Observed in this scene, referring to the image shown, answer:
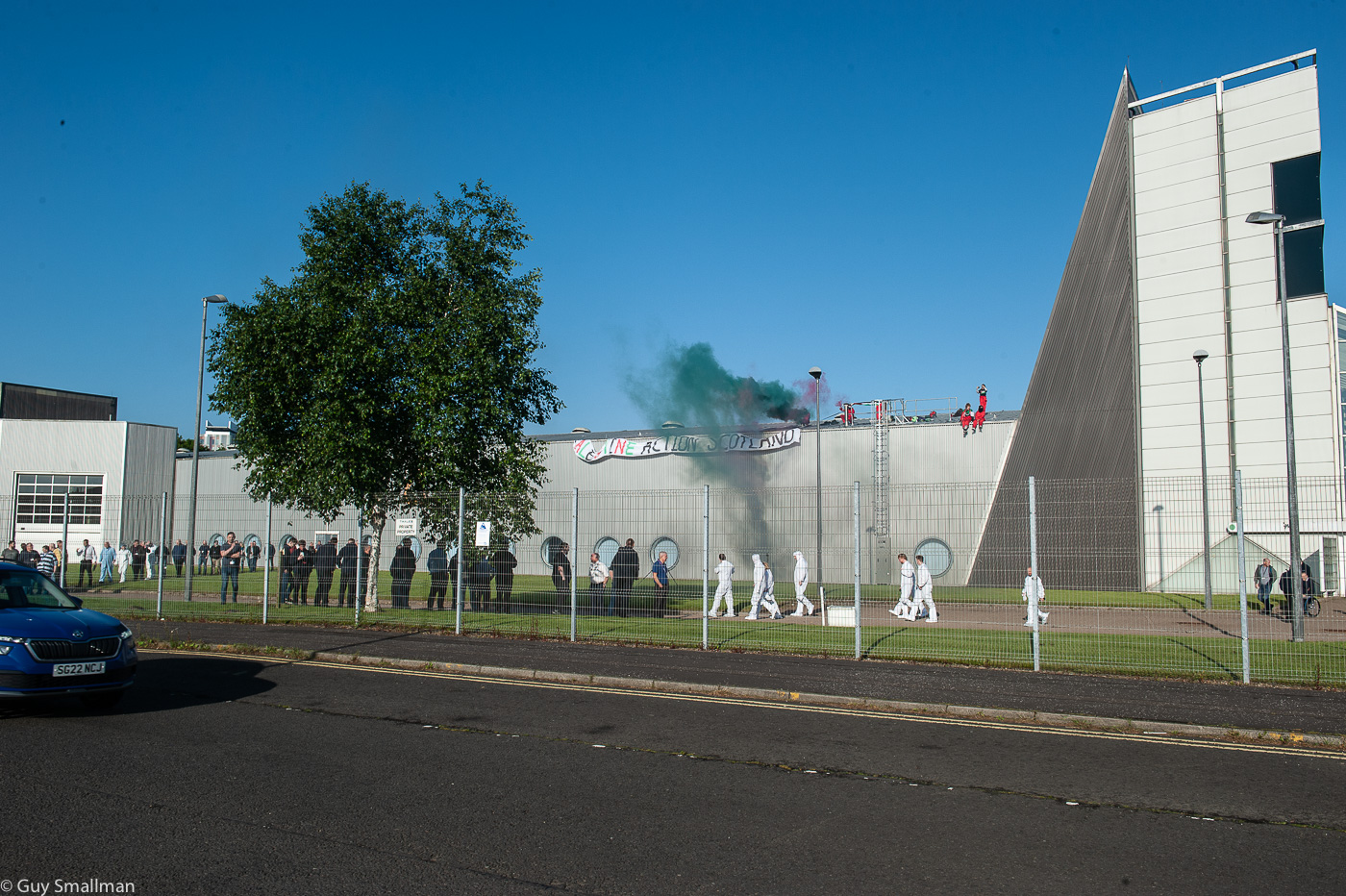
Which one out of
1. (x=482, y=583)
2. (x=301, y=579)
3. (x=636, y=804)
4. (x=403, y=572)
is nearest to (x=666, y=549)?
(x=482, y=583)

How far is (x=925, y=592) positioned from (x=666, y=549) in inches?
202

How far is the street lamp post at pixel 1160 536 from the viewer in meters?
10.8

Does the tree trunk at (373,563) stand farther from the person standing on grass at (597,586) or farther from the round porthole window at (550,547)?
the person standing on grass at (597,586)

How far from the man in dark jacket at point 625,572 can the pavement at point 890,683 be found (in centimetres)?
104

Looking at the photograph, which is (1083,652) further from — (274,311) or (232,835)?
(274,311)

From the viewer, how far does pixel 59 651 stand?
25.3 feet

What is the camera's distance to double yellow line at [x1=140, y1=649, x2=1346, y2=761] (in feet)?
25.1

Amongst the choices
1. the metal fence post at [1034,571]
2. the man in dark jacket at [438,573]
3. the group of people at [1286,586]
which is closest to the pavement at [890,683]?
the metal fence post at [1034,571]

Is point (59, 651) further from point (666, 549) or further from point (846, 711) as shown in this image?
point (666, 549)

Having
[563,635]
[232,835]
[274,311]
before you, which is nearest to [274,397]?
[274,311]

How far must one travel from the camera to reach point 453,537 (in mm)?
15992

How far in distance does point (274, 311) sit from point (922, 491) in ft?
46.4

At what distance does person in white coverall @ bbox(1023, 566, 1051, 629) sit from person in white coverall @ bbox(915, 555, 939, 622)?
2.58m

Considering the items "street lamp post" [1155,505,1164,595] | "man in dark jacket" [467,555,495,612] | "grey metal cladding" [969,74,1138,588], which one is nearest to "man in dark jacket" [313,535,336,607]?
"man in dark jacket" [467,555,495,612]
